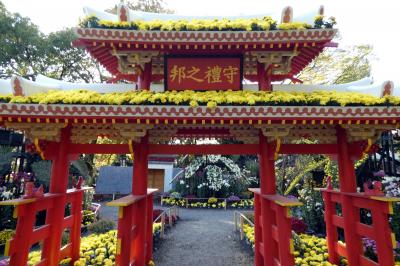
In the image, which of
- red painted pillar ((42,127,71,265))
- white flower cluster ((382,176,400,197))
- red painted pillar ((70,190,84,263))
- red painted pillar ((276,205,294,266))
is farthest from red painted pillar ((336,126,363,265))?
red painted pillar ((70,190,84,263))

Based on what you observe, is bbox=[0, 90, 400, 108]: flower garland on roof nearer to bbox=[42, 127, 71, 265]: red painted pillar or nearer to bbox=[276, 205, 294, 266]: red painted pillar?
bbox=[42, 127, 71, 265]: red painted pillar

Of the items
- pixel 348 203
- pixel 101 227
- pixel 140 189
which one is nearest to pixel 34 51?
pixel 101 227

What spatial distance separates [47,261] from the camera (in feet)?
23.5

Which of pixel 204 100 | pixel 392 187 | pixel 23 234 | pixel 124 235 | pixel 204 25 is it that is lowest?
pixel 124 235

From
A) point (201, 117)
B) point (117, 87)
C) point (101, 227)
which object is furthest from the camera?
point (101, 227)

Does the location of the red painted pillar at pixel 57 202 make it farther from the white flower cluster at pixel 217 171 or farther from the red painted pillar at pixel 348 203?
the white flower cluster at pixel 217 171

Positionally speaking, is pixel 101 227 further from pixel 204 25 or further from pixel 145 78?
pixel 204 25

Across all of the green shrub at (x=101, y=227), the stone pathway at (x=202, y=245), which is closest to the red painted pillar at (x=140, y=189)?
the stone pathway at (x=202, y=245)

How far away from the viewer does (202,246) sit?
11.4m

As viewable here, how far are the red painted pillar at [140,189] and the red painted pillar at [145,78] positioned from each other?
1.74 m

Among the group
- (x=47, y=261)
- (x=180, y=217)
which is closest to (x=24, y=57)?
(x=180, y=217)

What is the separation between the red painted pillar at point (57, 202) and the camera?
7.29 m

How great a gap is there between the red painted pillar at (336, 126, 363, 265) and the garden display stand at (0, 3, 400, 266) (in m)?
0.03

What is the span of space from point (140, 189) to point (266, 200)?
349cm
